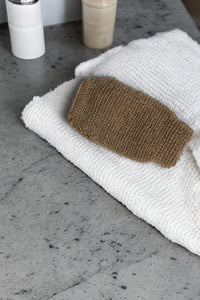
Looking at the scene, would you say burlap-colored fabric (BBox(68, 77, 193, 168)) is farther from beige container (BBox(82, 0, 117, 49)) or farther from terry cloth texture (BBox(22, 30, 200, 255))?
beige container (BBox(82, 0, 117, 49))

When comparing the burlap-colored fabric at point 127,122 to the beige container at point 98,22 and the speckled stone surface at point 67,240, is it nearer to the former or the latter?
the speckled stone surface at point 67,240

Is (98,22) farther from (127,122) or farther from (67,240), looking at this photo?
(67,240)

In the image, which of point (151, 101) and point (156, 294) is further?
point (151, 101)

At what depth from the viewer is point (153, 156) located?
0.58 m

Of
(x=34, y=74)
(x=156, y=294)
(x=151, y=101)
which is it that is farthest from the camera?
(x=34, y=74)

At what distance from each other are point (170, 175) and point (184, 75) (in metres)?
0.14

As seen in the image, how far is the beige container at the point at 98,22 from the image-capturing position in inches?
29.9

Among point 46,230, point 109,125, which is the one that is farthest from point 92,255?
point 109,125

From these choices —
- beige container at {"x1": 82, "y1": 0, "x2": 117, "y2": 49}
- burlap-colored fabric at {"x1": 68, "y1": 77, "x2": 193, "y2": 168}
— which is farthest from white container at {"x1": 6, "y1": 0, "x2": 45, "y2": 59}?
burlap-colored fabric at {"x1": 68, "y1": 77, "x2": 193, "y2": 168}

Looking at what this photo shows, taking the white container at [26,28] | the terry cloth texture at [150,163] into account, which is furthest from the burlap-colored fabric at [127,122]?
the white container at [26,28]

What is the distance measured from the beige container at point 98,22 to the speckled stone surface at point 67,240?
0.20 meters

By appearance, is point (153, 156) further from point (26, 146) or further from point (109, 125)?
point (26, 146)

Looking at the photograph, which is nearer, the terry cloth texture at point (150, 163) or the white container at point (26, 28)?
the terry cloth texture at point (150, 163)

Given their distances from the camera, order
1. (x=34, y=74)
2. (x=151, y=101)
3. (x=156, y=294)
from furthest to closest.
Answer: (x=34, y=74)
(x=151, y=101)
(x=156, y=294)
